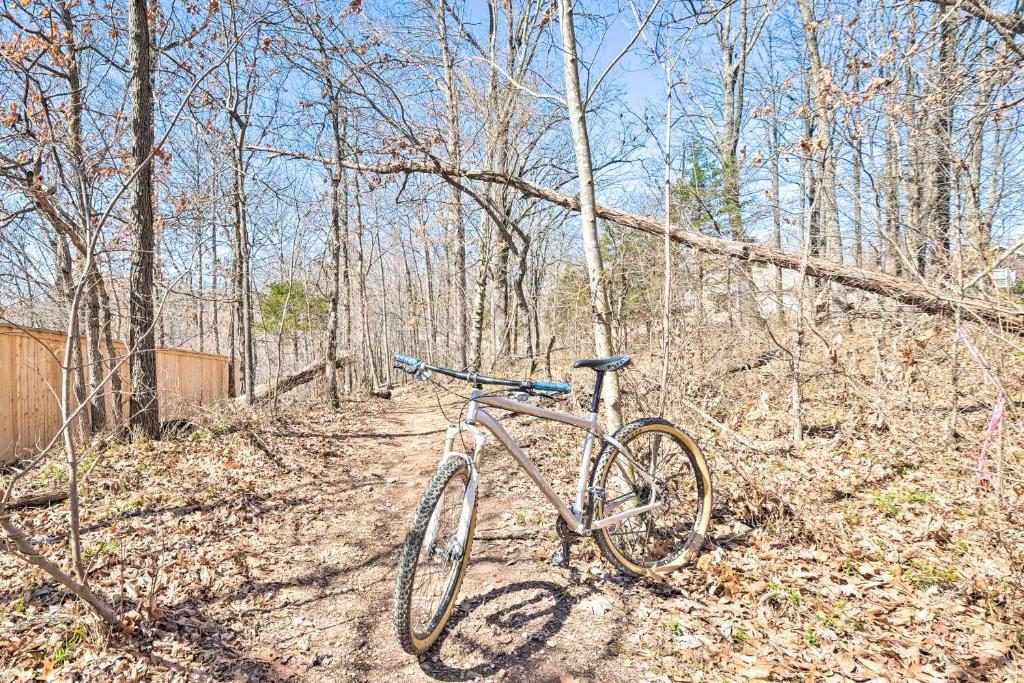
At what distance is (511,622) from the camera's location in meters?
2.97

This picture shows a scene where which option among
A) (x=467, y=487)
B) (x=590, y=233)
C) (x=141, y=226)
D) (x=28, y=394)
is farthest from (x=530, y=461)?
(x=28, y=394)

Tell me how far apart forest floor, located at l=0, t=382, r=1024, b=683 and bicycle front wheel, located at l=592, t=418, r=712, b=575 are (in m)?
0.16

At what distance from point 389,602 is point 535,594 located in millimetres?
902

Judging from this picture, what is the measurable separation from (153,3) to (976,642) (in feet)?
32.9

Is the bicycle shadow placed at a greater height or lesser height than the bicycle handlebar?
lesser

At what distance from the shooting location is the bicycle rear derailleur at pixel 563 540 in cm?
335

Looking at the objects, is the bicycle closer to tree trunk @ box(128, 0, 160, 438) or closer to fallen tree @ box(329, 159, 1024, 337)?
fallen tree @ box(329, 159, 1024, 337)

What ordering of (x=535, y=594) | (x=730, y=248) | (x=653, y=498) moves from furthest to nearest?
(x=730, y=248)
(x=653, y=498)
(x=535, y=594)

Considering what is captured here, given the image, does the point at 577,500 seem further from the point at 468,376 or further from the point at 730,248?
the point at 730,248

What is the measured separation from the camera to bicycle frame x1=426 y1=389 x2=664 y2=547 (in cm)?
278

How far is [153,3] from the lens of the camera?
6.94 meters

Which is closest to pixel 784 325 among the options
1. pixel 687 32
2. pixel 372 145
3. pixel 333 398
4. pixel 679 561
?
pixel 687 32

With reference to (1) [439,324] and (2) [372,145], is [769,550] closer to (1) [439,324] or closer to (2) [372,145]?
(2) [372,145]

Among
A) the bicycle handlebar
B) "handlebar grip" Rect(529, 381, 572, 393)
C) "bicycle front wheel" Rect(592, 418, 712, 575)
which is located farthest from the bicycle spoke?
the bicycle handlebar
